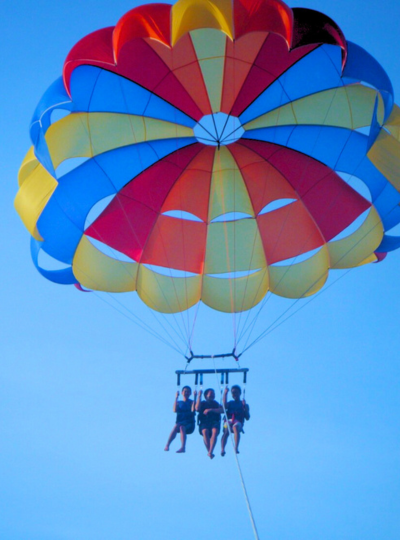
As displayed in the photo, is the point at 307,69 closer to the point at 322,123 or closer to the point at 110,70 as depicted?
the point at 322,123

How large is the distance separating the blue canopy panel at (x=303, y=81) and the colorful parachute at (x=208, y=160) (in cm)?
2

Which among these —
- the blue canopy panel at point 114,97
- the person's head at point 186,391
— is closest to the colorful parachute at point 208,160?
the blue canopy panel at point 114,97

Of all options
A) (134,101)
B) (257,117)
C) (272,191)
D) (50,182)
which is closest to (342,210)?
(272,191)

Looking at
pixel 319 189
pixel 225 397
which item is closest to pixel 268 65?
pixel 319 189

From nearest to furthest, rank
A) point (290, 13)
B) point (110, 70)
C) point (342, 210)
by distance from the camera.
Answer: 1. point (290, 13)
2. point (110, 70)
3. point (342, 210)

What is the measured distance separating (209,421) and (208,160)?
140 inches

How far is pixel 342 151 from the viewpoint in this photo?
1053 cm

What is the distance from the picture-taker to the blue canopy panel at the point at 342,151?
1039 centimetres

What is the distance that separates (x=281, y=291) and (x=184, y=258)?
4.64 feet

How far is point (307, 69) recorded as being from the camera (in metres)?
10.1

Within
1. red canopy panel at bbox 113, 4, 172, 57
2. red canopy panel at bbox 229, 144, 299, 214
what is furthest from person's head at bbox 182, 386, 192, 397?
red canopy panel at bbox 113, 4, 172, 57

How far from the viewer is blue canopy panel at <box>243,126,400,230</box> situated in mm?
10391

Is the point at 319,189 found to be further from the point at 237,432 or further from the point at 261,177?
the point at 237,432

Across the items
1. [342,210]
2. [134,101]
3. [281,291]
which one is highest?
[134,101]
